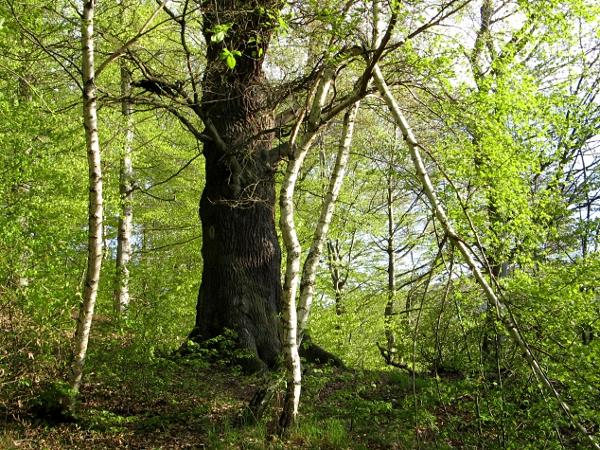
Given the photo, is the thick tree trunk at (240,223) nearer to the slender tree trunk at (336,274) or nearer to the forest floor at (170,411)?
the forest floor at (170,411)

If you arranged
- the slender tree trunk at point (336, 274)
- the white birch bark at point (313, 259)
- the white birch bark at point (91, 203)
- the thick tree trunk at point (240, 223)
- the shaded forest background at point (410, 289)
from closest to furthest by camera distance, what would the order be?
the shaded forest background at point (410, 289)
the white birch bark at point (91, 203)
the white birch bark at point (313, 259)
the thick tree trunk at point (240, 223)
the slender tree trunk at point (336, 274)

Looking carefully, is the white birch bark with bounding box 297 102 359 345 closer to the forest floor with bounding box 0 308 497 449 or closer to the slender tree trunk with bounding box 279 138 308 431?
the slender tree trunk with bounding box 279 138 308 431

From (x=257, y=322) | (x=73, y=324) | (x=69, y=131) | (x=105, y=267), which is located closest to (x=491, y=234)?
(x=257, y=322)

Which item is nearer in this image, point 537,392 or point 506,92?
point 537,392

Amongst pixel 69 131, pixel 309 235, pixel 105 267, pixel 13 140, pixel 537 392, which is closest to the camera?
pixel 537 392

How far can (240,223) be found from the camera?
771 centimetres

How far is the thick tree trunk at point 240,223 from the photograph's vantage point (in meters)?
7.38

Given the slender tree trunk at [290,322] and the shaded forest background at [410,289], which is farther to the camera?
the slender tree trunk at [290,322]

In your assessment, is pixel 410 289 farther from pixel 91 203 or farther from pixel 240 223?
pixel 240 223

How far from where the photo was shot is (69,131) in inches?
355

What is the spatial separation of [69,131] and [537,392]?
26.4ft

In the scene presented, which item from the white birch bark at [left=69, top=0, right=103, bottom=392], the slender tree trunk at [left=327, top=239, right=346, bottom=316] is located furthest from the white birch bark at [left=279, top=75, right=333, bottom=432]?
the slender tree trunk at [left=327, top=239, right=346, bottom=316]

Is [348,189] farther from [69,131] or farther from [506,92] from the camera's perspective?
[506,92]

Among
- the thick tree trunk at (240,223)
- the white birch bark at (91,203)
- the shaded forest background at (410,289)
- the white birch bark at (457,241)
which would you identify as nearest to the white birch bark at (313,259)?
the shaded forest background at (410,289)
